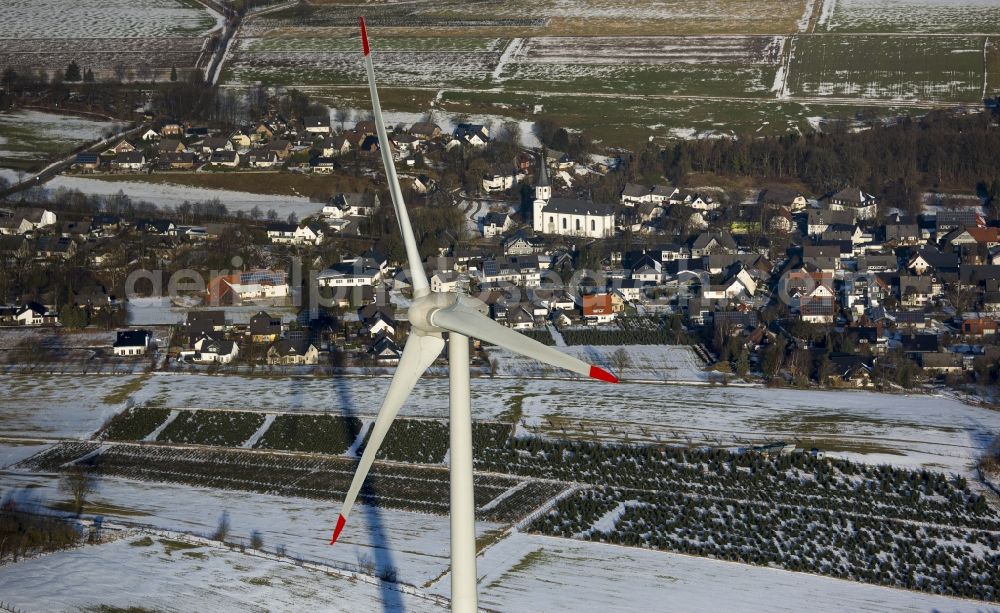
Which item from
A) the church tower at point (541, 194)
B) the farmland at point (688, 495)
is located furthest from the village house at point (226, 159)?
the farmland at point (688, 495)

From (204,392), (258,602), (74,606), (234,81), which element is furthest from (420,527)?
(234,81)

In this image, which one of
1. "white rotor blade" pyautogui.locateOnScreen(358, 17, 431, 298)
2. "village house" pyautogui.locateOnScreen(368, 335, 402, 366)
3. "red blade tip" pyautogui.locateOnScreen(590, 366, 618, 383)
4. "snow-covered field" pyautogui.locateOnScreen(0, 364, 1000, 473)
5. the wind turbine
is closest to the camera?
"red blade tip" pyautogui.locateOnScreen(590, 366, 618, 383)

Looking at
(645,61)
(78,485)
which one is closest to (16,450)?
(78,485)

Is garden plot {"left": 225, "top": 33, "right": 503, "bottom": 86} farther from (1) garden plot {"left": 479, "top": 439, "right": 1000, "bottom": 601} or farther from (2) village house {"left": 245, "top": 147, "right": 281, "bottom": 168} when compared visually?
(1) garden plot {"left": 479, "top": 439, "right": 1000, "bottom": 601}

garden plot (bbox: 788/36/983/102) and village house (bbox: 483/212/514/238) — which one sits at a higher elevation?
garden plot (bbox: 788/36/983/102)

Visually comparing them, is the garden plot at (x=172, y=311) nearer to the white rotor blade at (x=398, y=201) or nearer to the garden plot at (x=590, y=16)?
the white rotor blade at (x=398, y=201)

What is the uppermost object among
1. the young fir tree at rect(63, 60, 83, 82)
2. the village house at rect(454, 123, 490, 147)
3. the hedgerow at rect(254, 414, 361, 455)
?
the young fir tree at rect(63, 60, 83, 82)

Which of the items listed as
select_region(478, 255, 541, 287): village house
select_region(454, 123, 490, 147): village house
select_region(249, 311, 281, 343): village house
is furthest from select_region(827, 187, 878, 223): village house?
select_region(249, 311, 281, 343): village house
